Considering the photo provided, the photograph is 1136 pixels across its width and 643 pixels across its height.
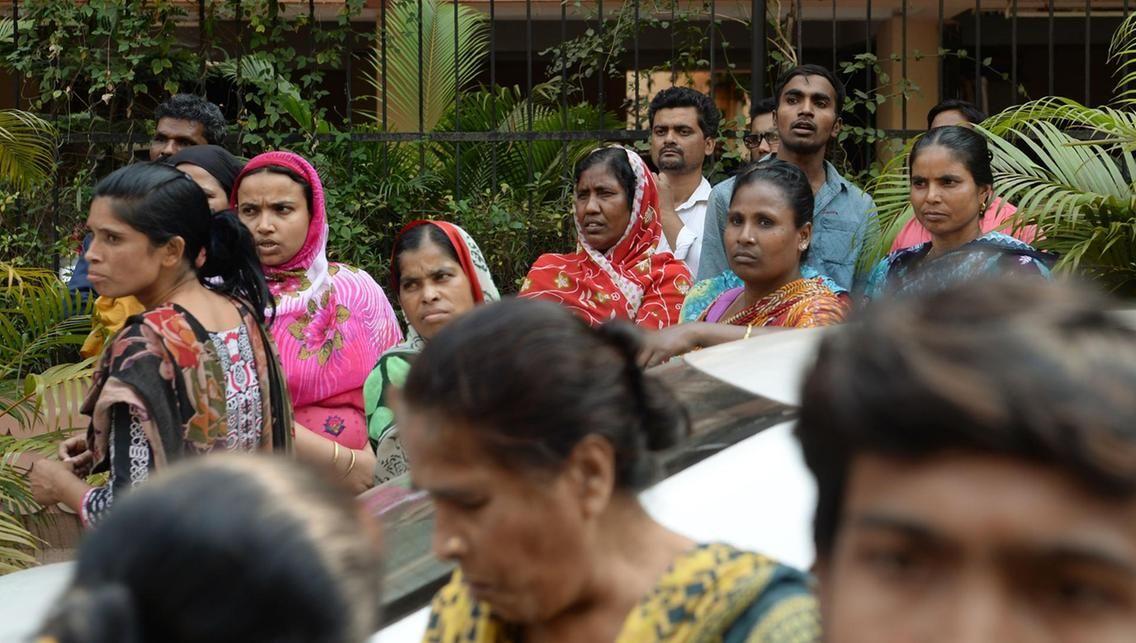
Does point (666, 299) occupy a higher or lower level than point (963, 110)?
lower

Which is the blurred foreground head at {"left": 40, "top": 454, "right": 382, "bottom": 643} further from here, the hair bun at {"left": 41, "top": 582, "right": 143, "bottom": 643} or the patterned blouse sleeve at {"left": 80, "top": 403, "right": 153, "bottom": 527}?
the patterned blouse sleeve at {"left": 80, "top": 403, "right": 153, "bottom": 527}

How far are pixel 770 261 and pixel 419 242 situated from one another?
41.6 inches

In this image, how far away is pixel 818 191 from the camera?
5.88 m

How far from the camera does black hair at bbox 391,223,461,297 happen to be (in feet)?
14.6

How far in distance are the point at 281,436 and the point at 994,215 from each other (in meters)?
3.05

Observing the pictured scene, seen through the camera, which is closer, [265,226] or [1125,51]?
[265,226]

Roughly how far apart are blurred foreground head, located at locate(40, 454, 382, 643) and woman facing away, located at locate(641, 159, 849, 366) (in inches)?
116

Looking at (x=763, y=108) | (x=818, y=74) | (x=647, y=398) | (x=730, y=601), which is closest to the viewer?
(x=730, y=601)

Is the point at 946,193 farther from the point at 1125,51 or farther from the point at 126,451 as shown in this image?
the point at 126,451

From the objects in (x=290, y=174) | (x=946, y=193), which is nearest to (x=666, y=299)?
(x=946, y=193)

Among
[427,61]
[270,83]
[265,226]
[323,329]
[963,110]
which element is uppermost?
[427,61]

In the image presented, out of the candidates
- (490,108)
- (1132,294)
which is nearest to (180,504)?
(1132,294)

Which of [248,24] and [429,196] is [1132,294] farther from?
[248,24]

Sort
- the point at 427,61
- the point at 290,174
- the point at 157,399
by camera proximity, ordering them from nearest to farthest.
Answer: the point at 157,399, the point at 290,174, the point at 427,61
